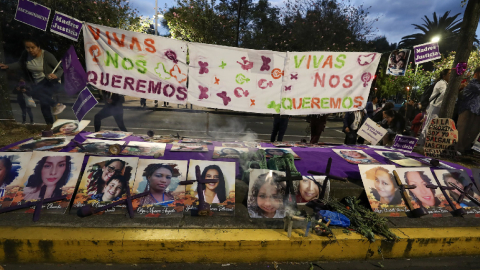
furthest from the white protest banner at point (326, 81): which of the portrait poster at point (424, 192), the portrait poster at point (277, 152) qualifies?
the portrait poster at point (424, 192)

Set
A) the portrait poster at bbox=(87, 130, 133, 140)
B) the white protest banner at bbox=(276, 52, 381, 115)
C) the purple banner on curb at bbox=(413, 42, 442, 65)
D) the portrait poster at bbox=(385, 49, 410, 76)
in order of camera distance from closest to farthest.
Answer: the portrait poster at bbox=(87, 130, 133, 140) < the white protest banner at bbox=(276, 52, 381, 115) < the purple banner on curb at bbox=(413, 42, 442, 65) < the portrait poster at bbox=(385, 49, 410, 76)

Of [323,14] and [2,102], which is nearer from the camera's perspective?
[2,102]

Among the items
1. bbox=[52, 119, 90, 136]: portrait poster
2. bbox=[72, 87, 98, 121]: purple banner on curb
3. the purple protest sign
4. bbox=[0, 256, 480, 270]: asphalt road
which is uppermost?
the purple protest sign

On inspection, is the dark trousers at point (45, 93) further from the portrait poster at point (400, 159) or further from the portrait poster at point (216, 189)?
the portrait poster at point (400, 159)

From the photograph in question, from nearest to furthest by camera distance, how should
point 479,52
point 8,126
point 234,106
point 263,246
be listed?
point 263,246
point 234,106
point 8,126
point 479,52

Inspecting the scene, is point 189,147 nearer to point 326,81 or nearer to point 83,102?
point 83,102

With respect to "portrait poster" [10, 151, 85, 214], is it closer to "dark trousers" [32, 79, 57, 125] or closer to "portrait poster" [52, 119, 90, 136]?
"portrait poster" [52, 119, 90, 136]

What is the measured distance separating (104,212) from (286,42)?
19.5 m

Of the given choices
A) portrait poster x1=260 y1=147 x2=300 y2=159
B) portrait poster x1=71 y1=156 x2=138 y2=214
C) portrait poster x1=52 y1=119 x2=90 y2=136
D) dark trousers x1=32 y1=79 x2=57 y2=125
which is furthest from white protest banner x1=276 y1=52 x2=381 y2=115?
dark trousers x1=32 y1=79 x2=57 y2=125

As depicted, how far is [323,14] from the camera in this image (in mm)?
18172

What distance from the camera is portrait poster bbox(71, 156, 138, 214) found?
2.57 m

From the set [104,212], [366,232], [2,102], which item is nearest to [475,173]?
[366,232]

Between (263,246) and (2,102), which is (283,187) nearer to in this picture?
(263,246)

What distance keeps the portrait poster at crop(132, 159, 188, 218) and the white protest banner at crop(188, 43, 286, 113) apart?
54.4 inches
